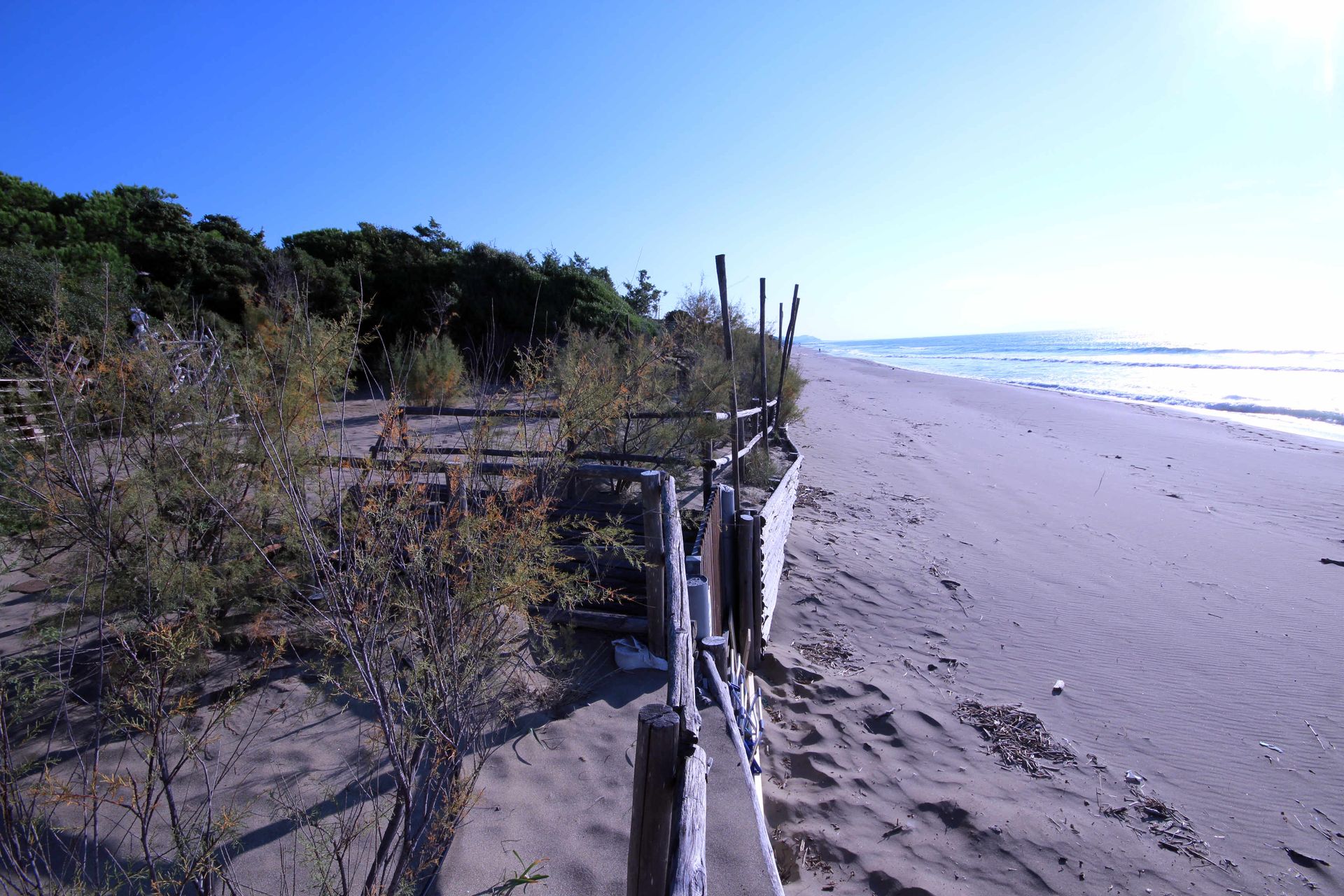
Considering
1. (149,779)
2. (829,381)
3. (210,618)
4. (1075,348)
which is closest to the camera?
(149,779)

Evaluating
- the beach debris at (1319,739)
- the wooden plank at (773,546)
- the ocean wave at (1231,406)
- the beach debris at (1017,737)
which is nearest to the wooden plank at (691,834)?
the wooden plank at (773,546)

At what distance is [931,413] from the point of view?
1723 cm

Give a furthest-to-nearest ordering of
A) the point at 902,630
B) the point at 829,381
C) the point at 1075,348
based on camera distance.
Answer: the point at 1075,348
the point at 829,381
the point at 902,630

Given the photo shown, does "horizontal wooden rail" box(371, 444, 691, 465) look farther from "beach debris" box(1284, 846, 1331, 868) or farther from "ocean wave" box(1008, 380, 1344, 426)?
"ocean wave" box(1008, 380, 1344, 426)

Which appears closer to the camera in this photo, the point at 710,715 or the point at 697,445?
the point at 710,715

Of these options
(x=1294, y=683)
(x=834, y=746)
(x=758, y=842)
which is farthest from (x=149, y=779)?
(x=1294, y=683)

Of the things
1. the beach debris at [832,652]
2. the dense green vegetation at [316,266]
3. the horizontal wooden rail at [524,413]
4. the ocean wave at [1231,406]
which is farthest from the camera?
the ocean wave at [1231,406]

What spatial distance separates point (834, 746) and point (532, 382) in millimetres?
2704

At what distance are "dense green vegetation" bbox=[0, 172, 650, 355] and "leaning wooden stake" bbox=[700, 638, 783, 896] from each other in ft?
34.5

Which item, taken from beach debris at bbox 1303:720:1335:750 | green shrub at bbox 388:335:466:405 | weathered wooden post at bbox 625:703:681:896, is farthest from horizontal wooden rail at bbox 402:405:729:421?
green shrub at bbox 388:335:466:405

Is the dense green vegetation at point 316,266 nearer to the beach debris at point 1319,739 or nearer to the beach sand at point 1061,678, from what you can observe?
the beach sand at point 1061,678

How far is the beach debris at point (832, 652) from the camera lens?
4.46 m

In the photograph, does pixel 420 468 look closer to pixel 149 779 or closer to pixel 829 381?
pixel 149 779

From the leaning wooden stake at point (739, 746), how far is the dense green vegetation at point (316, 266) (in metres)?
10.5
